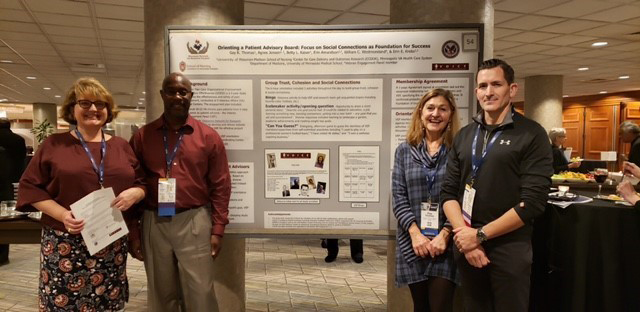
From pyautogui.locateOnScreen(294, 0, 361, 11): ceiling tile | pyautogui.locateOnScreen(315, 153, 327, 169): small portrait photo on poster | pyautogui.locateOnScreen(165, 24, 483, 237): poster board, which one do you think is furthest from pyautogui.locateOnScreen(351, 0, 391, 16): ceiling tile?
pyautogui.locateOnScreen(315, 153, 327, 169): small portrait photo on poster

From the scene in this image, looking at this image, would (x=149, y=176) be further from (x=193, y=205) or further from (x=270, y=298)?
(x=270, y=298)

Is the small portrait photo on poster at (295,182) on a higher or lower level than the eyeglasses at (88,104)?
lower

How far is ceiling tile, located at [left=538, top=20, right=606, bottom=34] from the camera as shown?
19.1ft

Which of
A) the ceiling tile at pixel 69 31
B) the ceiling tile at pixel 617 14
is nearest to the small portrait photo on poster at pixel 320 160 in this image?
the ceiling tile at pixel 617 14

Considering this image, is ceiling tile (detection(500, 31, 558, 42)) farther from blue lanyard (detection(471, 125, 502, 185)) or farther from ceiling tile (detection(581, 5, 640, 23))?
blue lanyard (detection(471, 125, 502, 185))

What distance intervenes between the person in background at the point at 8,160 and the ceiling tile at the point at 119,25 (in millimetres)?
1791

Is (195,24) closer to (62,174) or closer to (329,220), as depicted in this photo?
(62,174)

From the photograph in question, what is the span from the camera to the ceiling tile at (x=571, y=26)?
19.1 ft

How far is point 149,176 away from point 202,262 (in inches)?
20.2

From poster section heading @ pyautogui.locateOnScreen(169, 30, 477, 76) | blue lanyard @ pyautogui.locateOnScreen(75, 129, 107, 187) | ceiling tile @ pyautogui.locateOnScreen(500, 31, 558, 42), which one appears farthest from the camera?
ceiling tile @ pyautogui.locateOnScreen(500, 31, 558, 42)

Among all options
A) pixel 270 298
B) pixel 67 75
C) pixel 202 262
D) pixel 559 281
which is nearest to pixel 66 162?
pixel 202 262

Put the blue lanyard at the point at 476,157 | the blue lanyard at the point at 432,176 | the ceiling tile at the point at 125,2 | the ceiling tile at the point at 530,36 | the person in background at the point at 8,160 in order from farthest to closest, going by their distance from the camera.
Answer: the ceiling tile at the point at 530,36, the ceiling tile at the point at 125,2, the person in background at the point at 8,160, the blue lanyard at the point at 432,176, the blue lanyard at the point at 476,157

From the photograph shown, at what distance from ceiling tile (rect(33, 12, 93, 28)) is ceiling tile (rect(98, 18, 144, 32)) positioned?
15 centimetres

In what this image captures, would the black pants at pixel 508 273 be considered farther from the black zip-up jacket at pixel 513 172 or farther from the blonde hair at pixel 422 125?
the blonde hair at pixel 422 125
